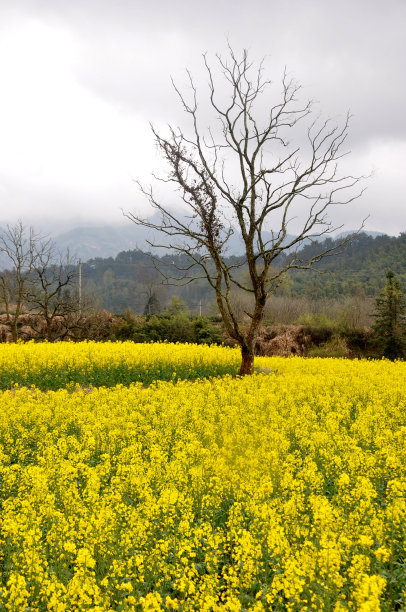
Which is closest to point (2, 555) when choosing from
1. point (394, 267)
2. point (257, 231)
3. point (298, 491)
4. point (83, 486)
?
point (83, 486)

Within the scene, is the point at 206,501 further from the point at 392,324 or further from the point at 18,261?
the point at 392,324

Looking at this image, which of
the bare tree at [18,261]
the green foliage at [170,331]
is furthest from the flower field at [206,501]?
the bare tree at [18,261]

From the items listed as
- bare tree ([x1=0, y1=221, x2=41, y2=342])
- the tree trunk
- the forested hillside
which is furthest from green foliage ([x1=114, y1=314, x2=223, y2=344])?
the tree trunk

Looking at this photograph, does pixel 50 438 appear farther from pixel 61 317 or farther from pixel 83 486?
pixel 61 317

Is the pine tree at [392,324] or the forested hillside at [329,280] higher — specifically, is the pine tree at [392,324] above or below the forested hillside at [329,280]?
below

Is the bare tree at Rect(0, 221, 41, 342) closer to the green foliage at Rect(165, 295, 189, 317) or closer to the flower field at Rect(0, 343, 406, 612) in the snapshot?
the green foliage at Rect(165, 295, 189, 317)

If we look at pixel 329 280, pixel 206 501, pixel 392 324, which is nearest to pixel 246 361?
pixel 206 501

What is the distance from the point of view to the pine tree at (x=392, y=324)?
28797 millimetres

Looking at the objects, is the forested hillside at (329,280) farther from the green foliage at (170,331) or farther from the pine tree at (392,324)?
the green foliage at (170,331)

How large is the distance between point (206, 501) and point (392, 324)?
86.0 ft

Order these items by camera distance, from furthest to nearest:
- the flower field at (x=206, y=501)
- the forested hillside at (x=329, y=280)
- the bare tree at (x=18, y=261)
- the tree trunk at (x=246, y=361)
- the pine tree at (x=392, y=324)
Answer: the forested hillside at (x=329, y=280) < the pine tree at (x=392, y=324) < the bare tree at (x=18, y=261) < the tree trunk at (x=246, y=361) < the flower field at (x=206, y=501)

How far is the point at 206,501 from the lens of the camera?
5.60 m

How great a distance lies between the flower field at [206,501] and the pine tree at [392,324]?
1569 centimetres

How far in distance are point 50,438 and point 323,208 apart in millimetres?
12228
